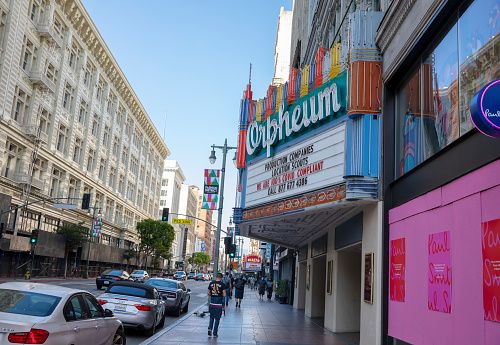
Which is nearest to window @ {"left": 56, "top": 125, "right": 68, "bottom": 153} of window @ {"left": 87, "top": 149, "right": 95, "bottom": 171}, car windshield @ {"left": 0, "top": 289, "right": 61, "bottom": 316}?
window @ {"left": 87, "top": 149, "right": 95, "bottom": 171}

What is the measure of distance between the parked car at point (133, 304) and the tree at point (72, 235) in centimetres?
3721

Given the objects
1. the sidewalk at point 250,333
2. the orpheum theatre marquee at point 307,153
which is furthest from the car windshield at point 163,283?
the orpheum theatre marquee at point 307,153

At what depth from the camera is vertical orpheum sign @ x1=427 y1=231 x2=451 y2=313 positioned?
8672mm

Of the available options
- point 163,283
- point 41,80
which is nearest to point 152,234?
point 41,80

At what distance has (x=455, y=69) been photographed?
9.37 m

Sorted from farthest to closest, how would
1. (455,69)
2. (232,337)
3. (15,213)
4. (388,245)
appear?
(15,213), (232,337), (388,245), (455,69)

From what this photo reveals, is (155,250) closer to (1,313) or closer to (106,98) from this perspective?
(106,98)

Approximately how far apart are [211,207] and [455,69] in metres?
17.0

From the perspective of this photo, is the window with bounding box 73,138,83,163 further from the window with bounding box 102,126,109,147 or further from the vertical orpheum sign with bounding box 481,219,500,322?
the vertical orpheum sign with bounding box 481,219,500,322

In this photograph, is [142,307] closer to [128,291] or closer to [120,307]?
[120,307]

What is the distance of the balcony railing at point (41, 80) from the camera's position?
42781 mm

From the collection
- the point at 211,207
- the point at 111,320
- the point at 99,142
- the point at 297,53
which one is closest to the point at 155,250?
the point at 99,142

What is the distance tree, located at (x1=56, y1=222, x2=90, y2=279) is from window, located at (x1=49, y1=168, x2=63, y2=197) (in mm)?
3634

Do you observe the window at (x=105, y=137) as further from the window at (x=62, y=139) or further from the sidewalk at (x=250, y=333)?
the sidewalk at (x=250, y=333)
